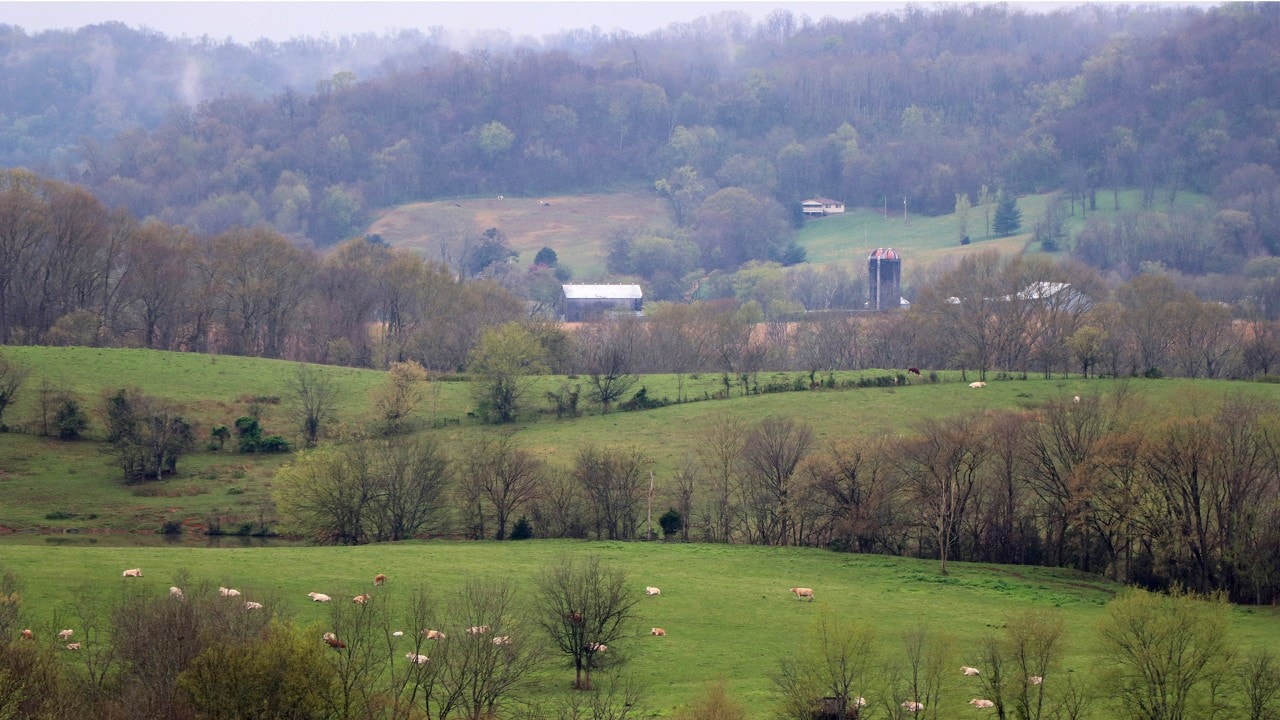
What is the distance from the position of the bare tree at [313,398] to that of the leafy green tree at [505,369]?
9.43 metres

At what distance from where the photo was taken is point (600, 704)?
4022 cm

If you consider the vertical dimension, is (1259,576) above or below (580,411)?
below

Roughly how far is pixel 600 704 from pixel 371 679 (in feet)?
21.4

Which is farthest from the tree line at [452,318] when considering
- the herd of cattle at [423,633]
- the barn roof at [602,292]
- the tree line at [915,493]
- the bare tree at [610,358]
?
the herd of cattle at [423,633]

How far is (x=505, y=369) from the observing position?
9225cm

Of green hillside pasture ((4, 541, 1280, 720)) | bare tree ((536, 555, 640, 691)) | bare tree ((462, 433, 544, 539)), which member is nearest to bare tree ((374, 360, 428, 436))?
bare tree ((462, 433, 544, 539))

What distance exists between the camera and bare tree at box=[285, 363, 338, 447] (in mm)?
84125

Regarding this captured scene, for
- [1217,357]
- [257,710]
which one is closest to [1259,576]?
[257,710]

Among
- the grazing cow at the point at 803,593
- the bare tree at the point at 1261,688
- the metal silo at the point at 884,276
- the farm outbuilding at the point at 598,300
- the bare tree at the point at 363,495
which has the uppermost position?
the metal silo at the point at 884,276

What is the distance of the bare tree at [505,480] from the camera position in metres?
67.8

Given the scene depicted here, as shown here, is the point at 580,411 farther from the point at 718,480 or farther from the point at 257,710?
the point at 257,710

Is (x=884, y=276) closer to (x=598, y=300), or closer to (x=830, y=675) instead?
(x=598, y=300)

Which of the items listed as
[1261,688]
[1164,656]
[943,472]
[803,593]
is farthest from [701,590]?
[1261,688]

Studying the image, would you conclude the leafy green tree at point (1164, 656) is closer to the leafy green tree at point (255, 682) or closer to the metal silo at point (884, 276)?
the leafy green tree at point (255, 682)
